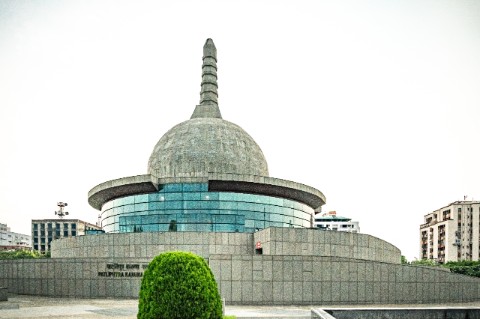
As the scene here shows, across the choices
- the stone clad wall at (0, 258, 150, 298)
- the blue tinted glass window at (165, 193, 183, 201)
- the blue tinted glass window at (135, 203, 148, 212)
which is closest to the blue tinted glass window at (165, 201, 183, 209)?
the blue tinted glass window at (165, 193, 183, 201)

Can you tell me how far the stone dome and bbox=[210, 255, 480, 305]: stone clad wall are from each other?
46.8 feet

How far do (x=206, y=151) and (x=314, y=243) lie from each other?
13638 millimetres

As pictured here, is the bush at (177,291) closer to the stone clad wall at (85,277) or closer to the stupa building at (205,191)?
the stone clad wall at (85,277)

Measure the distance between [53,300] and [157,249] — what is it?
710 cm

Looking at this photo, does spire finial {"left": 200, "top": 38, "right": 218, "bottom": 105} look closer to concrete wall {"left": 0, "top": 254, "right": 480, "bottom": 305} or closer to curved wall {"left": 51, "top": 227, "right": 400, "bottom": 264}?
curved wall {"left": 51, "top": 227, "right": 400, "bottom": 264}

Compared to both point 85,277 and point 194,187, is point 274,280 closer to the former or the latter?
point 85,277

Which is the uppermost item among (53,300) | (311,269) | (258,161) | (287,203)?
(258,161)

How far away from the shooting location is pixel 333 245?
28250mm

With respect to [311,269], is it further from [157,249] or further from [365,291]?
[157,249]

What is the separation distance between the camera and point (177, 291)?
1004 centimetres

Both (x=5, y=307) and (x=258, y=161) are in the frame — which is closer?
(x=5, y=307)

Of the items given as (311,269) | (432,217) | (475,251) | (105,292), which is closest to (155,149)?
(105,292)

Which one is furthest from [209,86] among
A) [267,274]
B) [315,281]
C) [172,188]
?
[315,281]

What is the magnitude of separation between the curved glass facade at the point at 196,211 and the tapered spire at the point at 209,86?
12586mm
